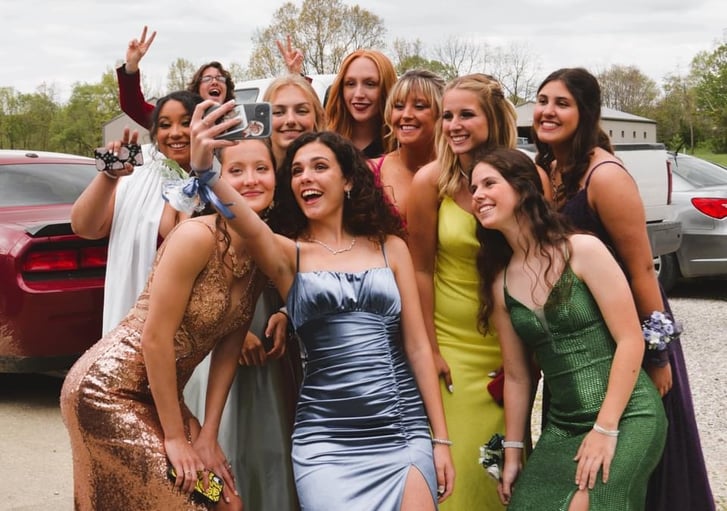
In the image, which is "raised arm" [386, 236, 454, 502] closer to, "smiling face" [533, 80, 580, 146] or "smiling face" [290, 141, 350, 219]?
"smiling face" [290, 141, 350, 219]

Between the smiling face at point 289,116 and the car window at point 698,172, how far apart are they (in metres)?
7.29

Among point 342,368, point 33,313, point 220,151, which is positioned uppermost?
point 220,151

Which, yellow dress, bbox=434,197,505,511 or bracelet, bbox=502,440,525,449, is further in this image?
yellow dress, bbox=434,197,505,511

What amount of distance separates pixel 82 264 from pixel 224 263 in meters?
3.03

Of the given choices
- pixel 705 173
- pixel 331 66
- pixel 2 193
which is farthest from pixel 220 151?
pixel 331 66

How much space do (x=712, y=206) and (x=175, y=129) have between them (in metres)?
7.21

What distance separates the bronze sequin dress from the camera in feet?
8.29

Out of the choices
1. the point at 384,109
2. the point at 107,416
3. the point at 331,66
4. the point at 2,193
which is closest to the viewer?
the point at 107,416

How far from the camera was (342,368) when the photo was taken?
2.76m

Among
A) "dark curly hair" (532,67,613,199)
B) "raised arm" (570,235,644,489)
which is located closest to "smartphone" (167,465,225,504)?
"raised arm" (570,235,644,489)

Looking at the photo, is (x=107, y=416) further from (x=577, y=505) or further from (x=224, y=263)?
(x=577, y=505)

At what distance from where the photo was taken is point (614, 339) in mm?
2730

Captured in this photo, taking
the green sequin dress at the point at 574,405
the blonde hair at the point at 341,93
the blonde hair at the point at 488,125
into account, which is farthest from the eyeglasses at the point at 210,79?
the green sequin dress at the point at 574,405

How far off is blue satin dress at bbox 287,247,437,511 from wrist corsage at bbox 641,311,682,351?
34.1 inches
